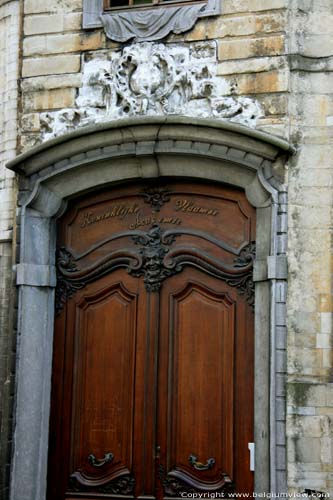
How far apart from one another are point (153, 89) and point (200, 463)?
3.04 m

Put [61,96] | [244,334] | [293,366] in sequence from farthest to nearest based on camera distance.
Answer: [61,96] < [244,334] < [293,366]

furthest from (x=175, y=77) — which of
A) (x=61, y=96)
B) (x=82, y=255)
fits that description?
(x=82, y=255)

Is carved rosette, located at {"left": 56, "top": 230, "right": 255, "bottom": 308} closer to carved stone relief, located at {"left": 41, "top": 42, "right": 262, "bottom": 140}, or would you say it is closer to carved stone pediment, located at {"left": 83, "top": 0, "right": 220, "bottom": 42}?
carved stone relief, located at {"left": 41, "top": 42, "right": 262, "bottom": 140}

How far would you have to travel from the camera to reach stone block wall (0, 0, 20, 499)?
7680 millimetres

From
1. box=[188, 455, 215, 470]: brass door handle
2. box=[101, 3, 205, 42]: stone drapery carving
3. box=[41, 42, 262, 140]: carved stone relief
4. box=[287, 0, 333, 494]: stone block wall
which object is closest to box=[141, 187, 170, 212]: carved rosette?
box=[41, 42, 262, 140]: carved stone relief

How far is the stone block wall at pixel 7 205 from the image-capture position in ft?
25.2

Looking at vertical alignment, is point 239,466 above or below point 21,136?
below

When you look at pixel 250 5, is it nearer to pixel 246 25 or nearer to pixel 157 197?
pixel 246 25

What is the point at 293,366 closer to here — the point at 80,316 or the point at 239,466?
Answer: the point at 239,466

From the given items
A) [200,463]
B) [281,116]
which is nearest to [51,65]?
[281,116]

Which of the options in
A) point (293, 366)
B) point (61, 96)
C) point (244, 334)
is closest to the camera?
point (293, 366)

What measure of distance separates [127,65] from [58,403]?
288 centimetres

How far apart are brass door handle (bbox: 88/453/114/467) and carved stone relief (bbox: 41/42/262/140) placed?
270 cm

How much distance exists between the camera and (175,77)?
7594mm
